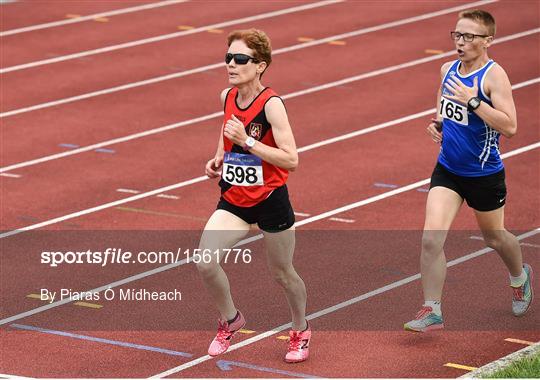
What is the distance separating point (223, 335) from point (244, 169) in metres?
1.09

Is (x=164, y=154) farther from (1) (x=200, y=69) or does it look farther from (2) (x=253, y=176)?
(2) (x=253, y=176)

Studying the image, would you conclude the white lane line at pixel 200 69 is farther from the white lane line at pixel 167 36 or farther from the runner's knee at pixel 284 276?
the runner's knee at pixel 284 276

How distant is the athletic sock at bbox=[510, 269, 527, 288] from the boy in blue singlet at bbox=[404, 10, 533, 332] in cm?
34

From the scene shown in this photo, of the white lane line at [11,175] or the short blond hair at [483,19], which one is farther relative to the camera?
the white lane line at [11,175]

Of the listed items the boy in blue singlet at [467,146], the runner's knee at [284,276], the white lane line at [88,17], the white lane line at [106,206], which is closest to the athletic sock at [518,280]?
the boy in blue singlet at [467,146]

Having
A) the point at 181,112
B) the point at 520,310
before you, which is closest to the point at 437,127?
the point at 520,310

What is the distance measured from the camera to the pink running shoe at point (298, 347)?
8531 millimetres

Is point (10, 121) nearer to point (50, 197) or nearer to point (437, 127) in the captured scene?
point (50, 197)

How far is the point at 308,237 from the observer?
11727 mm

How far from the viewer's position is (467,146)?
9.05 meters

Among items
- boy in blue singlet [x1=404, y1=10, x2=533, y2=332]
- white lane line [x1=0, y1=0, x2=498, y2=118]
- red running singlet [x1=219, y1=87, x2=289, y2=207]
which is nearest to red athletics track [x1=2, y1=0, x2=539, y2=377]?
boy in blue singlet [x1=404, y1=10, x2=533, y2=332]

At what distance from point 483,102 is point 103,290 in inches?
131

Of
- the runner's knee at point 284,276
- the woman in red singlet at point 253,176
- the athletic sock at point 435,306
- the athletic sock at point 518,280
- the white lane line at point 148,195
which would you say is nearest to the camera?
the woman in red singlet at point 253,176

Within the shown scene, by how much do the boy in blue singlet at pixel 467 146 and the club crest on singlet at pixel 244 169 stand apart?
1.38 m
